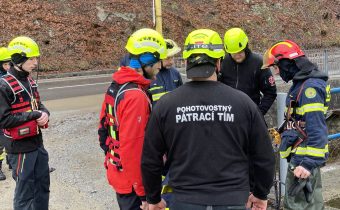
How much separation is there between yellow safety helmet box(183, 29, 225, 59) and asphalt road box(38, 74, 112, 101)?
11.4 meters

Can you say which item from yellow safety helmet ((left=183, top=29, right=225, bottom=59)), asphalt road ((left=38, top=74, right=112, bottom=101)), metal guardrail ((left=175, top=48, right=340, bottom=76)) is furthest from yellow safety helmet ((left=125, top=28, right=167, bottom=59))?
asphalt road ((left=38, top=74, right=112, bottom=101))

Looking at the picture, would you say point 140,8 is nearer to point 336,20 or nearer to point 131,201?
point 336,20

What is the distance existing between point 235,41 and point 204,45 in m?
2.13

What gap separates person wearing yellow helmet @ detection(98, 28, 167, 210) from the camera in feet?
9.95

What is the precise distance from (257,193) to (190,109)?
30.8 inches

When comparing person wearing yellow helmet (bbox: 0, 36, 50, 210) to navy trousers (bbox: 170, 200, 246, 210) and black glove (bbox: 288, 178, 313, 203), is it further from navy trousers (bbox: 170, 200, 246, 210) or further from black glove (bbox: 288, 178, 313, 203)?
black glove (bbox: 288, 178, 313, 203)

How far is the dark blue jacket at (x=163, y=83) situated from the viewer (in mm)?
4637

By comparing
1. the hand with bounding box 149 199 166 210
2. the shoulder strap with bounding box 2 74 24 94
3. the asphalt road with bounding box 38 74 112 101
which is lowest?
the asphalt road with bounding box 38 74 112 101

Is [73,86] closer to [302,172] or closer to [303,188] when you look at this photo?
[303,188]

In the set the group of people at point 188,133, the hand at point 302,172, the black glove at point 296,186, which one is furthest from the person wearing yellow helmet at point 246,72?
the hand at point 302,172

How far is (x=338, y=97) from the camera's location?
7.14 metres

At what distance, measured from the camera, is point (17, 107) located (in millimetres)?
4246

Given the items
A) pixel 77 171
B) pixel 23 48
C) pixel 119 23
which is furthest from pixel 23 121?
pixel 119 23

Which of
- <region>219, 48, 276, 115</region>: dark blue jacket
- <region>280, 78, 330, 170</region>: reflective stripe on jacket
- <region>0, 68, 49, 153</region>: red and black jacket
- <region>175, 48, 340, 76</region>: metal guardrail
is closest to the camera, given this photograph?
<region>280, 78, 330, 170</region>: reflective stripe on jacket
